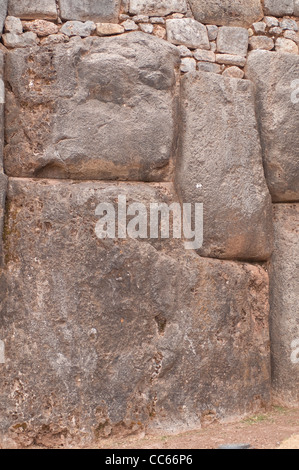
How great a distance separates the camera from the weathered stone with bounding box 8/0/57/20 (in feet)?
13.2

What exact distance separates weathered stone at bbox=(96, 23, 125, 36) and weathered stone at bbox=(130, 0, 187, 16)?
0.52 ft

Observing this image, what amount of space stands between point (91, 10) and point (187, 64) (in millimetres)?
761

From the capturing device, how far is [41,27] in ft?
13.3

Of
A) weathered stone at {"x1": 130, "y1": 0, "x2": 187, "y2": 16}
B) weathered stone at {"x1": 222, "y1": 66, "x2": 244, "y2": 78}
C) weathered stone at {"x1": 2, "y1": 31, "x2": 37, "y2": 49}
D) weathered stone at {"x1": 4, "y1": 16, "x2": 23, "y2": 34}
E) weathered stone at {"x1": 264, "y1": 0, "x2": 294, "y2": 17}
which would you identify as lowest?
weathered stone at {"x1": 222, "y1": 66, "x2": 244, "y2": 78}

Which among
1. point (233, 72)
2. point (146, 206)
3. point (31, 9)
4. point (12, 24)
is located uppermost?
point (31, 9)

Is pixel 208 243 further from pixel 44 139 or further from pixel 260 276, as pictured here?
pixel 44 139

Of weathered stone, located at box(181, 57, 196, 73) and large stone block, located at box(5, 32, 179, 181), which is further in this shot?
weathered stone, located at box(181, 57, 196, 73)

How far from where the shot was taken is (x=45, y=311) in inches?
150

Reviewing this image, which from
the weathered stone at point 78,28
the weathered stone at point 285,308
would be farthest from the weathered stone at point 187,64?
the weathered stone at point 285,308

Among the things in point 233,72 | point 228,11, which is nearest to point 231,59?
point 233,72

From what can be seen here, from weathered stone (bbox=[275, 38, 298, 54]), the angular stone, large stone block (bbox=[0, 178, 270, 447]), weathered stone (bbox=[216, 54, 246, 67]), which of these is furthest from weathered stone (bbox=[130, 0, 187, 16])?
large stone block (bbox=[0, 178, 270, 447])

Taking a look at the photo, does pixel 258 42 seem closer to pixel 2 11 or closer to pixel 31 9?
pixel 31 9

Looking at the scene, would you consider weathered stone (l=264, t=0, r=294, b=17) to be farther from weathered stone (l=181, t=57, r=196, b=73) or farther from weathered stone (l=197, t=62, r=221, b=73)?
weathered stone (l=181, t=57, r=196, b=73)

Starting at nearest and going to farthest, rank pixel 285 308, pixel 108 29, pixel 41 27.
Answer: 1. pixel 41 27
2. pixel 108 29
3. pixel 285 308
